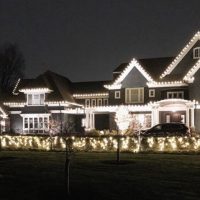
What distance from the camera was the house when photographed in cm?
4103

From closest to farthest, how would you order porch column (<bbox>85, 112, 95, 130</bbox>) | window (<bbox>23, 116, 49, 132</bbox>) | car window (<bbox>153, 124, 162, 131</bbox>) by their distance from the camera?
car window (<bbox>153, 124, 162, 131</bbox>), porch column (<bbox>85, 112, 95, 130</bbox>), window (<bbox>23, 116, 49, 132</bbox>)

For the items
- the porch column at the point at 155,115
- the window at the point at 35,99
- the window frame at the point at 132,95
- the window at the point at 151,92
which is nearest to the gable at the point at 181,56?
the window at the point at 151,92

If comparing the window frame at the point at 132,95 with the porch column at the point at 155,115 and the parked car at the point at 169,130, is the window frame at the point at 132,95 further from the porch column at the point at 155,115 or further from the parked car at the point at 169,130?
the parked car at the point at 169,130

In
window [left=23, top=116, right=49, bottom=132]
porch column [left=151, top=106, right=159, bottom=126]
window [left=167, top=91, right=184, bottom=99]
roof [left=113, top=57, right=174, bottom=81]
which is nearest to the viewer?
porch column [left=151, top=106, right=159, bottom=126]

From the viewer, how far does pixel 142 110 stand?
44.8 m

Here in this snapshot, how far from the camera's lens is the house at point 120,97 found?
41.0 m

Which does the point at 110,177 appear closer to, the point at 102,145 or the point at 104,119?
the point at 102,145

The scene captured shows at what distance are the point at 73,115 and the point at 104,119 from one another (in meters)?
5.09

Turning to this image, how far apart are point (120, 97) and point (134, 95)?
143 cm

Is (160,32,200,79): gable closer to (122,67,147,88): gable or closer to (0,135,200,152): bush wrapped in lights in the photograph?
(122,67,147,88): gable

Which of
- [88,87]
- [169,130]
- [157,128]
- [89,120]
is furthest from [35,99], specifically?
[169,130]

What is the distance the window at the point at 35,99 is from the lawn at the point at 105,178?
28.1 metres

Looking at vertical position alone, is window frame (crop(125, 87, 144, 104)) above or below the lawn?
above

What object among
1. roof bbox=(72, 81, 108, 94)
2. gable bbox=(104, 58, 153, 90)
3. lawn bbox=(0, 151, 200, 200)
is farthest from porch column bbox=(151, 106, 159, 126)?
lawn bbox=(0, 151, 200, 200)
